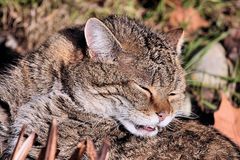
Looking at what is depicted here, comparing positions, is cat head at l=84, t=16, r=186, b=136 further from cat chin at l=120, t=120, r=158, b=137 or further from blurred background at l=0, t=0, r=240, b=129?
blurred background at l=0, t=0, r=240, b=129

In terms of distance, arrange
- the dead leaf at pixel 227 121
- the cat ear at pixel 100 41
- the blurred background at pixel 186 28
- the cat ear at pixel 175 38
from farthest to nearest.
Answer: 1. the blurred background at pixel 186 28
2. the dead leaf at pixel 227 121
3. the cat ear at pixel 175 38
4. the cat ear at pixel 100 41

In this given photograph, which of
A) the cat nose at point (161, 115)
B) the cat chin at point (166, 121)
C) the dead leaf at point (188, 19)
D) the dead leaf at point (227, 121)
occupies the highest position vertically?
the cat nose at point (161, 115)

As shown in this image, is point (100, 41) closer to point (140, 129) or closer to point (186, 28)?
point (140, 129)

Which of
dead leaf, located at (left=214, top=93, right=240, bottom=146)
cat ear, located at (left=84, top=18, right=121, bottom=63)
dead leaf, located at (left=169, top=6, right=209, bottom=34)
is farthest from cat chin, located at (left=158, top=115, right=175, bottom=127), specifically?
dead leaf, located at (left=169, top=6, right=209, bottom=34)

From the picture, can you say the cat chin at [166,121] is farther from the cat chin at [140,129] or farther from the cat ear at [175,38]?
the cat ear at [175,38]

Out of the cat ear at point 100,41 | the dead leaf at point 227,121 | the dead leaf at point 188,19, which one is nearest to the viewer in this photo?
the cat ear at point 100,41

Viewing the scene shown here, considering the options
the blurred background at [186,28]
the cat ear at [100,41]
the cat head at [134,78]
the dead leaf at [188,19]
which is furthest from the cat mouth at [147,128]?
the dead leaf at [188,19]
